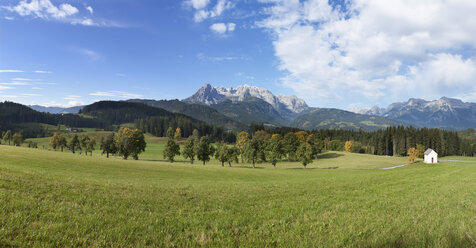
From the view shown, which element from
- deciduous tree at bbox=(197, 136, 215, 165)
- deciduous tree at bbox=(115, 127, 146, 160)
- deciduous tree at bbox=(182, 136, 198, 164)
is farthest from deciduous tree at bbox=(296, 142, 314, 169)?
deciduous tree at bbox=(115, 127, 146, 160)

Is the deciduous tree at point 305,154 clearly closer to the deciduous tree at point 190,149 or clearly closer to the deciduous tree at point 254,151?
the deciduous tree at point 254,151

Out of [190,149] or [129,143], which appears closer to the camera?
[129,143]

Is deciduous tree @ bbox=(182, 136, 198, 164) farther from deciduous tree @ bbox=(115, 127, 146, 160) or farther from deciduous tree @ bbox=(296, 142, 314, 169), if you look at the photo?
deciduous tree @ bbox=(296, 142, 314, 169)

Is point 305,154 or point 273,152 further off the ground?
point 305,154

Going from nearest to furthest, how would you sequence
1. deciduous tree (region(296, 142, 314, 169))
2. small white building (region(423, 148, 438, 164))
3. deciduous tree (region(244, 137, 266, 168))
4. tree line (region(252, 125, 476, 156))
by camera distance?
1. deciduous tree (region(296, 142, 314, 169))
2. deciduous tree (region(244, 137, 266, 168))
3. small white building (region(423, 148, 438, 164))
4. tree line (region(252, 125, 476, 156))

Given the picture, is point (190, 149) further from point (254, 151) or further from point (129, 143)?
point (254, 151)

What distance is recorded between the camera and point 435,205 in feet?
33.1

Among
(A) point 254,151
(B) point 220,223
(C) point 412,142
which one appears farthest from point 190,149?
(C) point 412,142

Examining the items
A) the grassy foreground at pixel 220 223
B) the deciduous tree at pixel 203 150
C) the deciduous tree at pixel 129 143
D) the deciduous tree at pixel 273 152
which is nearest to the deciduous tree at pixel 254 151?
the deciduous tree at pixel 273 152

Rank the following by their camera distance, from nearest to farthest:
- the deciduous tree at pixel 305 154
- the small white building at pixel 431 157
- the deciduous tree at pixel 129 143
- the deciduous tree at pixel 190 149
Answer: the deciduous tree at pixel 129 143
the deciduous tree at pixel 190 149
the deciduous tree at pixel 305 154
the small white building at pixel 431 157

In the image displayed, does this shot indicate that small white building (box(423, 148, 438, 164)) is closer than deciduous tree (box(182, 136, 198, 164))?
No

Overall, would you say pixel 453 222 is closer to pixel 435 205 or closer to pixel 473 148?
pixel 435 205

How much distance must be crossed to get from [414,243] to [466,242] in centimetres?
146

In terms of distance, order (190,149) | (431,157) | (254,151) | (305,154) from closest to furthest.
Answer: (190,149)
(305,154)
(254,151)
(431,157)
